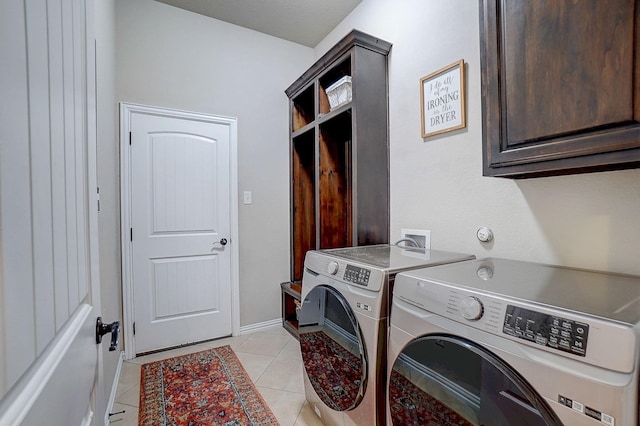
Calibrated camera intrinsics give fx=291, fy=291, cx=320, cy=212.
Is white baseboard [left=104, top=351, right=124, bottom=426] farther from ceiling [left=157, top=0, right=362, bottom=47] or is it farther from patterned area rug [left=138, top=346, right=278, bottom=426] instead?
ceiling [left=157, top=0, right=362, bottom=47]

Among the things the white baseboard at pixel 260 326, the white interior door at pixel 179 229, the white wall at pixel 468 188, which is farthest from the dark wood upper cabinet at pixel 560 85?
the white baseboard at pixel 260 326

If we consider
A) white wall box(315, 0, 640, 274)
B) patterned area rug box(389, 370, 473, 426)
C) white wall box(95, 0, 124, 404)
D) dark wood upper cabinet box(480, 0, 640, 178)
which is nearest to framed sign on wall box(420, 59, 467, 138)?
white wall box(315, 0, 640, 274)

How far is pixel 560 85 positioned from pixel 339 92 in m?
1.54

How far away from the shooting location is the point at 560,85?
97 cm

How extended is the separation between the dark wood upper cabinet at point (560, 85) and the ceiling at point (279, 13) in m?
1.74

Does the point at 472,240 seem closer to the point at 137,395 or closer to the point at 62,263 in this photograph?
the point at 62,263

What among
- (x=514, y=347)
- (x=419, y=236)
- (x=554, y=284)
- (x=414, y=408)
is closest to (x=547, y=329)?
(x=514, y=347)

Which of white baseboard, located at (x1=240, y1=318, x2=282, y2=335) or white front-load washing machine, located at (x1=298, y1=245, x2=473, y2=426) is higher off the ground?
white front-load washing machine, located at (x1=298, y1=245, x2=473, y2=426)

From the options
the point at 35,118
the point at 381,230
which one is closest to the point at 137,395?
the point at 381,230

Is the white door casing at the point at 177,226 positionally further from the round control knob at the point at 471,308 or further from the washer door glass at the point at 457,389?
the round control knob at the point at 471,308

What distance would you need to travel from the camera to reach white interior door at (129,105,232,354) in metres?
→ 2.43

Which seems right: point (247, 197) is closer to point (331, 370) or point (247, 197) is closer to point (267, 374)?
point (267, 374)

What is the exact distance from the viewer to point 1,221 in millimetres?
327

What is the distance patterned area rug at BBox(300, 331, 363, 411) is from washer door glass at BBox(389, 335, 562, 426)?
0.23 meters
